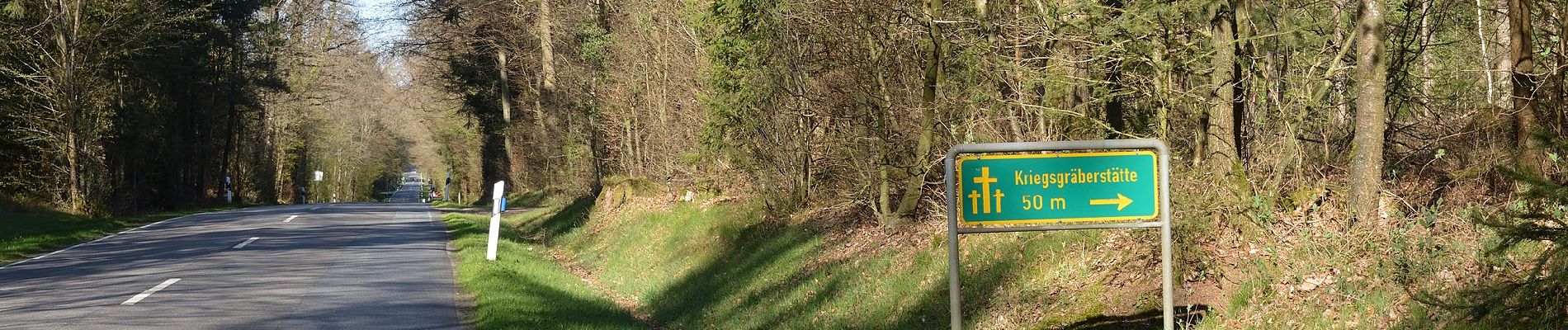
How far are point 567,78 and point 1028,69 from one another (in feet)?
72.7

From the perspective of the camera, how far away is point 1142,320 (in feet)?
29.5

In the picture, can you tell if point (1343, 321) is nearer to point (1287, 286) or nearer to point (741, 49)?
point (1287, 286)

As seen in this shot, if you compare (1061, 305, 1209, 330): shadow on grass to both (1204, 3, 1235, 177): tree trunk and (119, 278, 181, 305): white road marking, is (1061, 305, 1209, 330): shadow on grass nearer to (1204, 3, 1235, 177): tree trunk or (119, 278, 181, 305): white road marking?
(1204, 3, 1235, 177): tree trunk

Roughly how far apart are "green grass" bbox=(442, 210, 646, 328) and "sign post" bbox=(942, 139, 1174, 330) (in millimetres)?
6699

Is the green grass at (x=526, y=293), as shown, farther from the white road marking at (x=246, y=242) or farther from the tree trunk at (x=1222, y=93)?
the tree trunk at (x=1222, y=93)

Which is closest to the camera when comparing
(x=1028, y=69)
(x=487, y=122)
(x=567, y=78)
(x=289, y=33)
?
(x=1028, y=69)

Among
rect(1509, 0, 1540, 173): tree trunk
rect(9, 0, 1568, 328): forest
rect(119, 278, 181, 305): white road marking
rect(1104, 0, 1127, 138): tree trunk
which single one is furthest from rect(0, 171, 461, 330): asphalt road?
rect(1509, 0, 1540, 173): tree trunk

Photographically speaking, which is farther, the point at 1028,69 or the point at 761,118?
the point at 761,118

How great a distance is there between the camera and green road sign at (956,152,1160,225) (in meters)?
6.23

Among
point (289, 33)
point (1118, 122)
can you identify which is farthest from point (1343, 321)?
point (289, 33)

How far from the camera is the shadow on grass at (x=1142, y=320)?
878 centimetres

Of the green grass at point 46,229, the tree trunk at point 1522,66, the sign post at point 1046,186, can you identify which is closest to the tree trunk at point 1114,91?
the tree trunk at point 1522,66

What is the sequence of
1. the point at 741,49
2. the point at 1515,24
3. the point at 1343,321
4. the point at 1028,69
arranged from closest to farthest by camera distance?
the point at 1343,321
the point at 1515,24
the point at 1028,69
the point at 741,49

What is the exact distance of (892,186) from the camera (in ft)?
52.2
